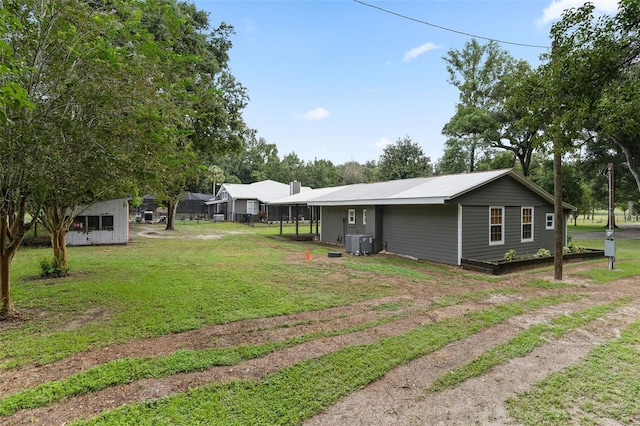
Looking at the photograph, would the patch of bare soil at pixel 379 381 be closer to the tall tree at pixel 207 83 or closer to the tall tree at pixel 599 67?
the tall tree at pixel 599 67

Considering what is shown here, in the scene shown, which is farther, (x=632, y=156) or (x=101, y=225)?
(x=632, y=156)

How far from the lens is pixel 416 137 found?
130 feet

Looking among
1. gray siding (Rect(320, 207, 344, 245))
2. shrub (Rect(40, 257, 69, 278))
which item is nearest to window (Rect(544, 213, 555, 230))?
gray siding (Rect(320, 207, 344, 245))

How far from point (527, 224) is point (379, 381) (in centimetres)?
1208

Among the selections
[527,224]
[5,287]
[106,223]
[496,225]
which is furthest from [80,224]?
[527,224]

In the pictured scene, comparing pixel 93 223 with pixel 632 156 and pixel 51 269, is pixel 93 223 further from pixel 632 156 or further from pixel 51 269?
pixel 632 156

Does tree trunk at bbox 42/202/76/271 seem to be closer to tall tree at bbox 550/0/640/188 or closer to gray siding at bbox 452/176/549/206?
tall tree at bbox 550/0/640/188

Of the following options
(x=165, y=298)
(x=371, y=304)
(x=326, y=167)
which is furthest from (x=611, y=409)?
(x=326, y=167)

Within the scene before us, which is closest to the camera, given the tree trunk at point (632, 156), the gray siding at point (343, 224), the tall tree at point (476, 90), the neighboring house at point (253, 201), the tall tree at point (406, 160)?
the gray siding at point (343, 224)

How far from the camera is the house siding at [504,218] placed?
10961mm

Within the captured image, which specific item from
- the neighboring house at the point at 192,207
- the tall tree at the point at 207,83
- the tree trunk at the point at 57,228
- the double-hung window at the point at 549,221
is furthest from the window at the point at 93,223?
the neighboring house at the point at 192,207

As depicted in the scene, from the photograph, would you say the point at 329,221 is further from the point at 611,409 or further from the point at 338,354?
the point at 611,409

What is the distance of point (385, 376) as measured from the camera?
138 inches

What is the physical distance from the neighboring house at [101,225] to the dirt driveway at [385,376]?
1311 centimetres
